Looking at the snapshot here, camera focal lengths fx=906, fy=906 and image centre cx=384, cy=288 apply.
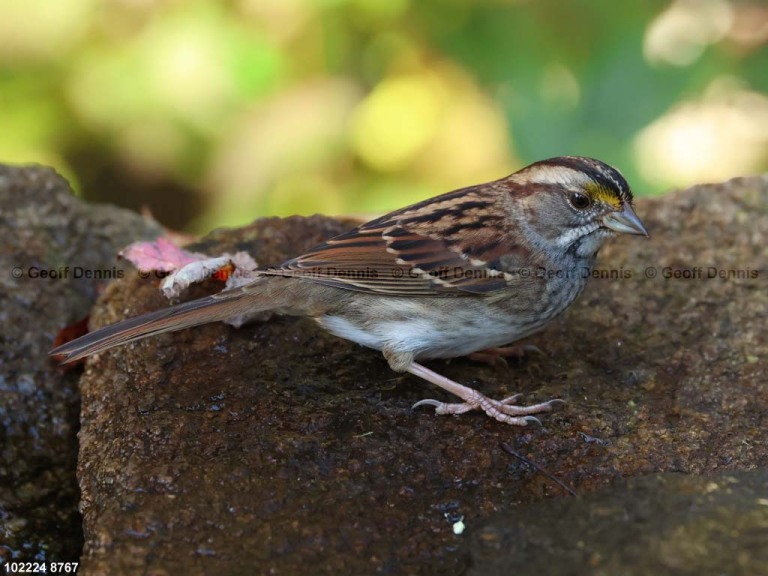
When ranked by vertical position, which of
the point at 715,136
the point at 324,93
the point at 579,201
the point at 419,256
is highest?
the point at 324,93

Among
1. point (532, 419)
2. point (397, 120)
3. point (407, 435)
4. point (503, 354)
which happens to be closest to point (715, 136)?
point (397, 120)

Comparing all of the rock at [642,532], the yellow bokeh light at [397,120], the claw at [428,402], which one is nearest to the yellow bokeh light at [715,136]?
the yellow bokeh light at [397,120]

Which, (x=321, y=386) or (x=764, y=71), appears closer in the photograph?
(x=321, y=386)

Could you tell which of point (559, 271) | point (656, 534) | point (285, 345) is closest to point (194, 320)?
point (285, 345)

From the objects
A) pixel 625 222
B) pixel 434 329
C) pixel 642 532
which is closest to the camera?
pixel 642 532

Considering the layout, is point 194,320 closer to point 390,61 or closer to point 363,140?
point 363,140

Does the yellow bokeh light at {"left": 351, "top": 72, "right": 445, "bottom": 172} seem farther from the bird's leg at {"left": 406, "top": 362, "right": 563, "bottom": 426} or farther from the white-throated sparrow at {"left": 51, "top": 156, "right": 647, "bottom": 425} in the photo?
the bird's leg at {"left": 406, "top": 362, "right": 563, "bottom": 426}

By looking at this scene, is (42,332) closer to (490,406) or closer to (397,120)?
(490,406)
